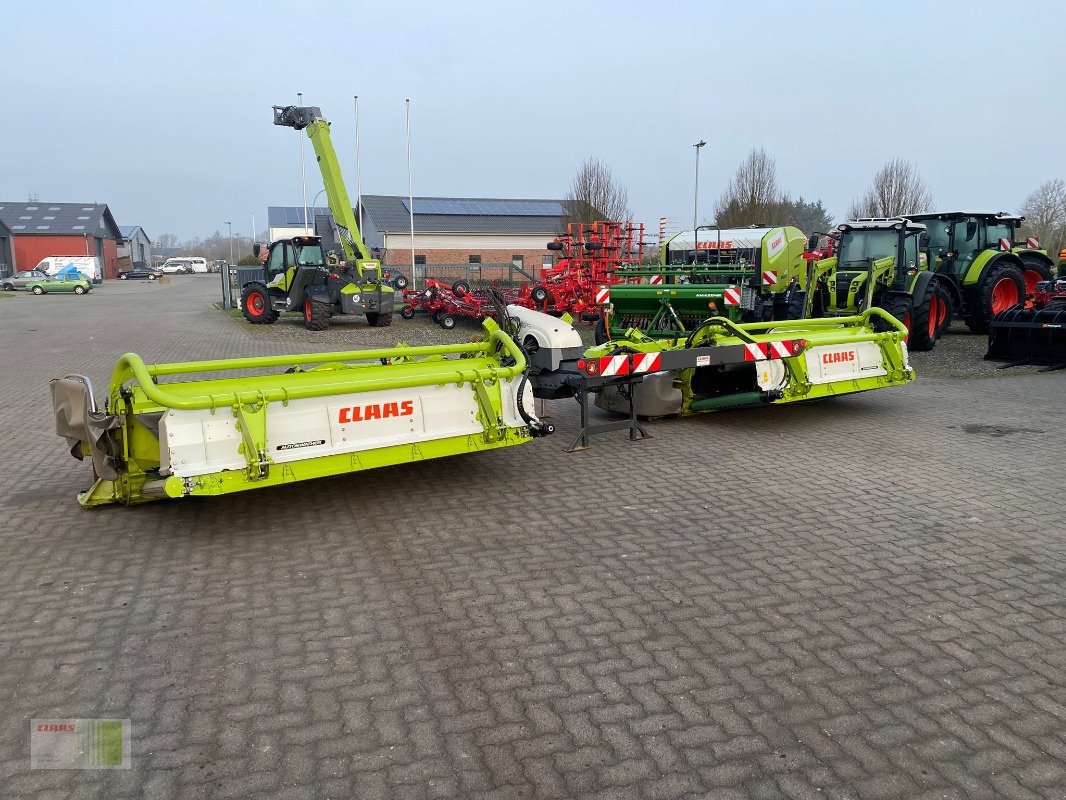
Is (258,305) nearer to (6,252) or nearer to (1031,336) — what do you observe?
(1031,336)

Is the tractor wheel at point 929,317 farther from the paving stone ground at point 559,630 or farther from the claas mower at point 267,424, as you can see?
the claas mower at point 267,424

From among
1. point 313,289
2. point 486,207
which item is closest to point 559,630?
point 313,289

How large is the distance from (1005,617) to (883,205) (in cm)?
3964

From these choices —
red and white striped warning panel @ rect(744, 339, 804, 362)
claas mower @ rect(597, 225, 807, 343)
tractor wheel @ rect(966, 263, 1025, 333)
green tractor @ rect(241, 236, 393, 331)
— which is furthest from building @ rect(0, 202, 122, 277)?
red and white striped warning panel @ rect(744, 339, 804, 362)

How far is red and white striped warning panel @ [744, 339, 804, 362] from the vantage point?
7.66 meters

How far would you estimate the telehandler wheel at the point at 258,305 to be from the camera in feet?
68.1

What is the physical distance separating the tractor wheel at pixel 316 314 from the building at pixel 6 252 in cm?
4784

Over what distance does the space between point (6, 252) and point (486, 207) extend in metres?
34.9

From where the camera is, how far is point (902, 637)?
3.68 meters

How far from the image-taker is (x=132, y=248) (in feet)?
301

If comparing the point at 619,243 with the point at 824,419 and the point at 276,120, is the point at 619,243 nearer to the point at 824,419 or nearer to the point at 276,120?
the point at 276,120

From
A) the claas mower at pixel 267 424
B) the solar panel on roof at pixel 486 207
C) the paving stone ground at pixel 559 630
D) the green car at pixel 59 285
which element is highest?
the solar panel on roof at pixel 486 207

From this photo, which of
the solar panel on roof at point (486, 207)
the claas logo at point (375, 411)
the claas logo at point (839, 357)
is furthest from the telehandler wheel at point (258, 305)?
the solar panel on roof at point (486, 207)

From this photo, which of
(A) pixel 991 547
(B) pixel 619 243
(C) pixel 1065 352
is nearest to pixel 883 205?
(B) pixel 619 243
